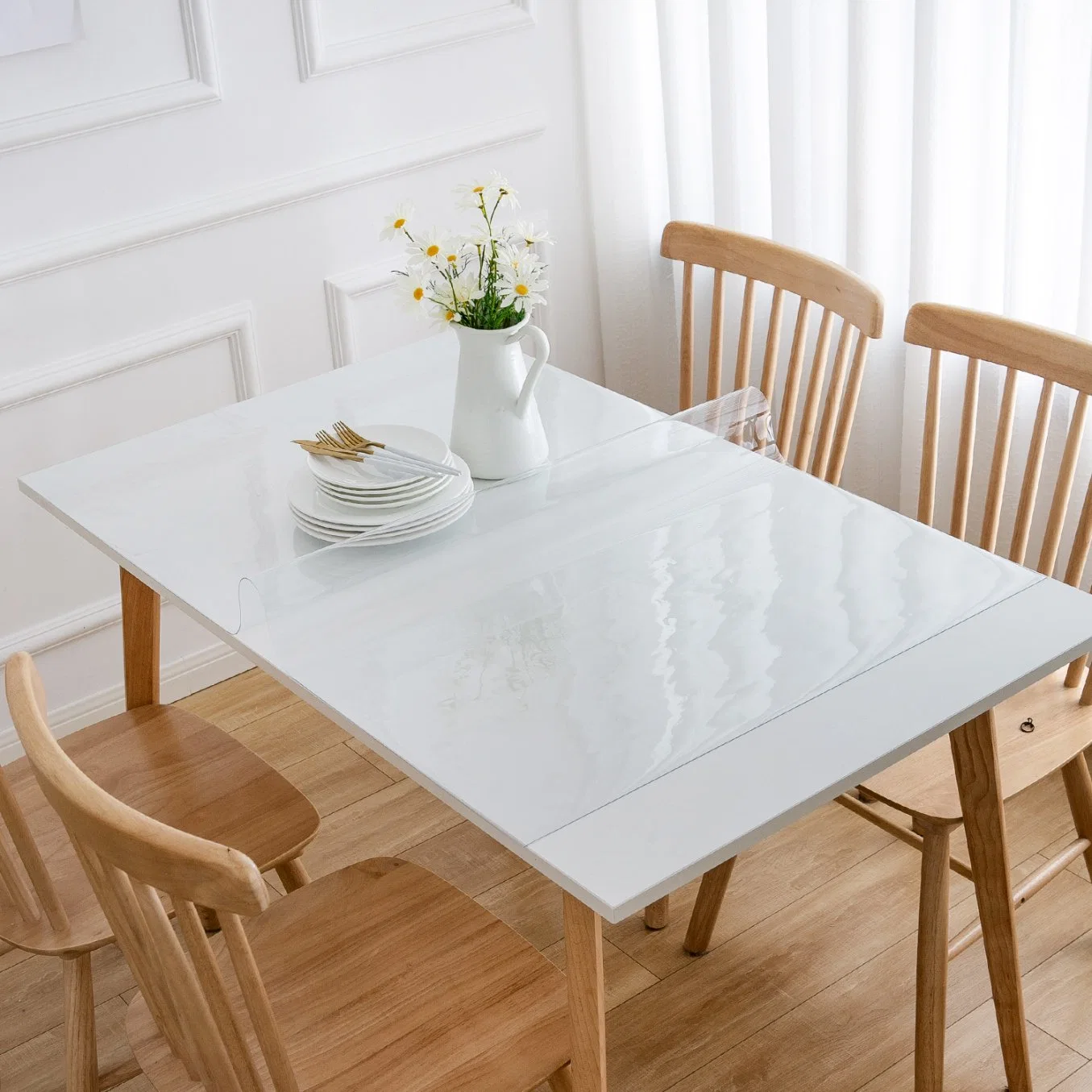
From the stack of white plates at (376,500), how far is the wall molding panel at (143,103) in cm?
92

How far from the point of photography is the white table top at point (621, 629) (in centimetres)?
126

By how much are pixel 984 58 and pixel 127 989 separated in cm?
194

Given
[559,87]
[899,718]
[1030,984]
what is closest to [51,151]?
[559,87]

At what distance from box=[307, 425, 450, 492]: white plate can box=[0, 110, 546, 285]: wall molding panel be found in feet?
2.76

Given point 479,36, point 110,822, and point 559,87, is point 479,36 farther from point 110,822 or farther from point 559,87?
point 110,822

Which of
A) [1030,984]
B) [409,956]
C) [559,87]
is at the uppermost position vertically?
[559,87]

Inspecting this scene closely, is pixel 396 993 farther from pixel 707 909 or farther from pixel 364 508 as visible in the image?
pixel 707 909

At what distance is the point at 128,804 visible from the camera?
1.78 m

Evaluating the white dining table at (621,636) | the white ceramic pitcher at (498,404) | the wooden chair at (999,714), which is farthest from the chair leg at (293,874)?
the wooden chair at (999,714)

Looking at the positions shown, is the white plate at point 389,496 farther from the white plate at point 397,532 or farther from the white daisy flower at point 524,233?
the white daisy flower at point 524,233

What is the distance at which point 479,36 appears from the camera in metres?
2.82

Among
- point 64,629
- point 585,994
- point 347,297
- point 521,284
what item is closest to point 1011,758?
point 585,994

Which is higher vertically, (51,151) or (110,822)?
(51,151)

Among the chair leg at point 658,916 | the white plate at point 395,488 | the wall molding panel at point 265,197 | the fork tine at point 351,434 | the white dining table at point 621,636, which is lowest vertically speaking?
the chair leg at point 658,916
